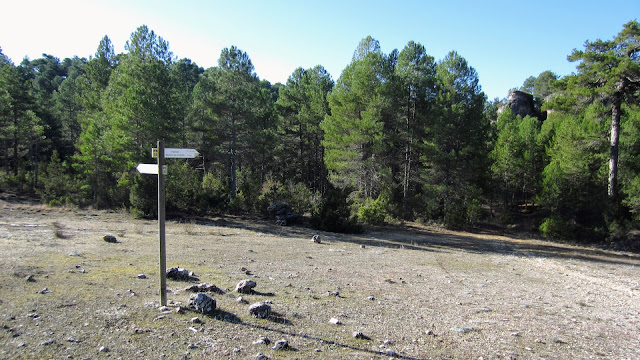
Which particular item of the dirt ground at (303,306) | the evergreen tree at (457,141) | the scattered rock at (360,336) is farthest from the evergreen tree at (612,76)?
the scattered rock at (360,336)

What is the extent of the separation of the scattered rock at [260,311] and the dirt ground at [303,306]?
0.09 m

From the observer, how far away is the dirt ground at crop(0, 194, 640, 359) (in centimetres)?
483

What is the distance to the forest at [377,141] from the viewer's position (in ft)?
76.4

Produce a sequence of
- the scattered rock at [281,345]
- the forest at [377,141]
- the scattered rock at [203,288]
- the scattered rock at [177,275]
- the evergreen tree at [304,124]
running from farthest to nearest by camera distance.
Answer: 1. the evergreen tree at [304,124]
2. the forest at [377,141]
3. the scattered rock at [177,275]
4. the scattered rock at [203,288]
5. the scattered rock at [281,345]

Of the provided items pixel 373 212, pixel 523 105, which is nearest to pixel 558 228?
pixel 373 212

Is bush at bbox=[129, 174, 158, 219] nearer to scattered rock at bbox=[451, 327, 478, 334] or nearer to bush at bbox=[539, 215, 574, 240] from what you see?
scattered rock at bbox=[451, 327, 478, 334]

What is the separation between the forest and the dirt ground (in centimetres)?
1194

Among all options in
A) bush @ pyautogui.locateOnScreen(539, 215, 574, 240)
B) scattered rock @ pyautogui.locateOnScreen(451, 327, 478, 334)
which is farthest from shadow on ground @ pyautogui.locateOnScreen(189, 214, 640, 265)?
scattered rock @ pyautogui.locateOnScreen(451, 327, 478, 334)

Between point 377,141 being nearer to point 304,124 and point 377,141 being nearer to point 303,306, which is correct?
point 304,124

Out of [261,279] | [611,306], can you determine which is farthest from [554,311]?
[261,279]

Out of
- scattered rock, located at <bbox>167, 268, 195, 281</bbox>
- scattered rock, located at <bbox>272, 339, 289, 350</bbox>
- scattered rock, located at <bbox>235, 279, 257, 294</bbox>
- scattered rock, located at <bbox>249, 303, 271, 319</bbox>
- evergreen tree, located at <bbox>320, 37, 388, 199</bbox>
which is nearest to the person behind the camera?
scattered rock, located at <bbox>272, 339, 289, 350</bbox>

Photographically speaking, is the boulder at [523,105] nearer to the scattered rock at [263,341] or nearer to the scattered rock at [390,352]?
the scattered rock at [390,352]

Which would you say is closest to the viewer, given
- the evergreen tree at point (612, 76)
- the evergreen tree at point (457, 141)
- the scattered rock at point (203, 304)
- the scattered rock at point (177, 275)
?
the scattered rock at point (203, 304)

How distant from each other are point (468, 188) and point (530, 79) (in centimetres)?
10040
